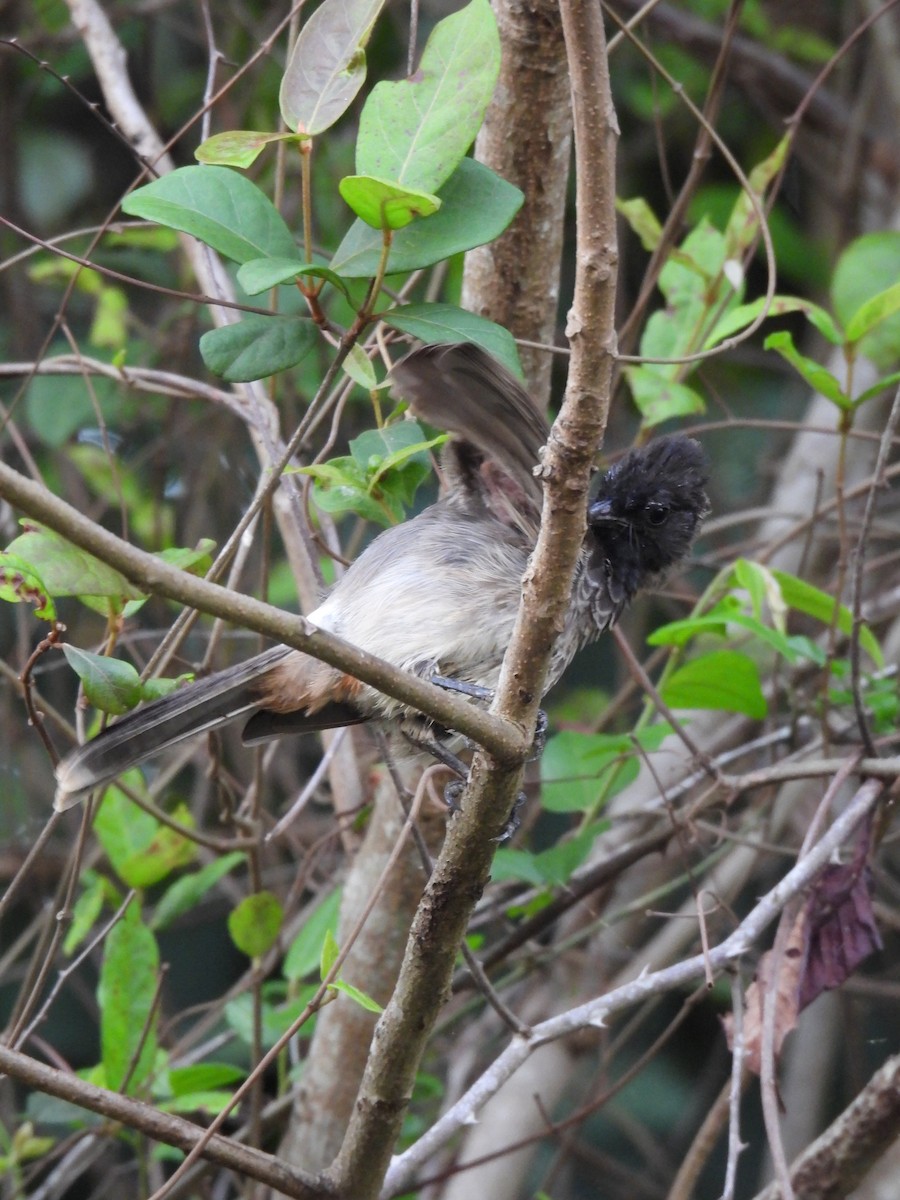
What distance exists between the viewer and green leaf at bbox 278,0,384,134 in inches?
67.9

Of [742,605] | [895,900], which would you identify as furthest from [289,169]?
[895,900]

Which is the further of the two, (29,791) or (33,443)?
(33,443)

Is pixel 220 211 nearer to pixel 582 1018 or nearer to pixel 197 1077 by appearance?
pixel 582 1018

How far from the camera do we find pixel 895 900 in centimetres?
424

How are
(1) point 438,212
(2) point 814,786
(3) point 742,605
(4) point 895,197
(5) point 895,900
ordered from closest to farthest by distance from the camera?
1. (1) point 438,212
2. (3) point 742,605
3. (2) point 814,786
4. (5) point 895,900
5. (4) point 895,197

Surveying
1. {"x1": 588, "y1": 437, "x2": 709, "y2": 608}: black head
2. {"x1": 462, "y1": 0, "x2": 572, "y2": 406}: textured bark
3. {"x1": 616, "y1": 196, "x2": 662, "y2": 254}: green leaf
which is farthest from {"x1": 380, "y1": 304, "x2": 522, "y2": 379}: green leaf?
{"x1": 616, "y1": 196, "x2": 662, "y2": 254}: green leaf

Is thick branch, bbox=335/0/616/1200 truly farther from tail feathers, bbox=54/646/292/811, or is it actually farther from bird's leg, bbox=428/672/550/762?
tail feathers, bbox=54/646/292/811

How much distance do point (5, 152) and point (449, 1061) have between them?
313cm

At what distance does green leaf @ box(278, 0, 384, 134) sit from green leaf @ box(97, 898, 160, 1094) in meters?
1.48

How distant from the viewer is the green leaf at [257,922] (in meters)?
2.61

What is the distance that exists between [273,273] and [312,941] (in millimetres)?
1699

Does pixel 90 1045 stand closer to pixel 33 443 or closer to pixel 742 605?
pixel 33 443

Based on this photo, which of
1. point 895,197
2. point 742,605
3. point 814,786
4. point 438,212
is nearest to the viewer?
point 438,212

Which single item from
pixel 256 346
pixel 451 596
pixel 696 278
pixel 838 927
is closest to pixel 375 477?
pixel 256 346
